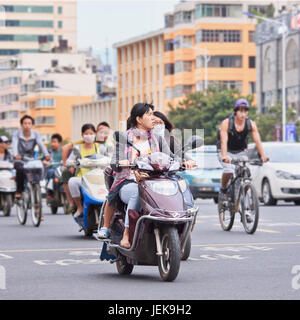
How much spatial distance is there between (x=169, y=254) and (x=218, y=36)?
115 m

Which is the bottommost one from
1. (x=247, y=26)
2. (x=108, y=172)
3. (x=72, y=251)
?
(x=72, y=251)

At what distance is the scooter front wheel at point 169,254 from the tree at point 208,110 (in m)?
74.3

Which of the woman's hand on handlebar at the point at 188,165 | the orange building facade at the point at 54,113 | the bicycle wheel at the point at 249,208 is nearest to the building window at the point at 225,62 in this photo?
the orange building facade at the point at 54,113

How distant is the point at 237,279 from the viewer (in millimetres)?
11234

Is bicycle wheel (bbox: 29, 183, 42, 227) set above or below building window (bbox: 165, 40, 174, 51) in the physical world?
below

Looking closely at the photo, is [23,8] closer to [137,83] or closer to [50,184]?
[137,83]

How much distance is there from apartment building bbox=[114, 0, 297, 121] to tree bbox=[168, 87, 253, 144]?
1092 inches

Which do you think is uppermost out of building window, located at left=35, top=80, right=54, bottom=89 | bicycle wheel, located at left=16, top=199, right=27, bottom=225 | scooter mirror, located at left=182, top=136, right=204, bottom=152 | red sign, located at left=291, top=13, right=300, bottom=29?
red sign, located at left=291, top=13, right=300, bottom=29

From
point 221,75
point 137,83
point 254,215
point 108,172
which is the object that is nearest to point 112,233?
point 108,172

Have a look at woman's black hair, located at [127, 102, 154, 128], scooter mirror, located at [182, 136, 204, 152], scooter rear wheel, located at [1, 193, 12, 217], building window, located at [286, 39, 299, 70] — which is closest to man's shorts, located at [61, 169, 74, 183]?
woman's black hair, located at [127, 102, 154, 128]

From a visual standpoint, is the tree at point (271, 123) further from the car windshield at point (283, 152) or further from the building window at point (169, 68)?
the building window at point (169, 68)

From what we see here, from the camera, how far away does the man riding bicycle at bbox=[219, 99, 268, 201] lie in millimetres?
18547

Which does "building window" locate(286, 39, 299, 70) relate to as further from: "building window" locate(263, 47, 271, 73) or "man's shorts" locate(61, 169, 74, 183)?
"man's shorts" locate(61, 169, 74, 183)
